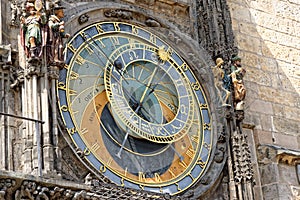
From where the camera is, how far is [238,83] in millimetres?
8648

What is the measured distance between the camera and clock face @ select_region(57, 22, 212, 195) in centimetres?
762

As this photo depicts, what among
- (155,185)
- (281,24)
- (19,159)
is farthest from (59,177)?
(281,24)

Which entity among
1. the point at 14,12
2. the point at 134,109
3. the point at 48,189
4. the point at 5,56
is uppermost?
the point at 14,12

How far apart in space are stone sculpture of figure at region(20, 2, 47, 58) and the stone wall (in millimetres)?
2478

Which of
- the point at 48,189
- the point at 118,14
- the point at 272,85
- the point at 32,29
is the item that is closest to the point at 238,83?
the point at 272,85

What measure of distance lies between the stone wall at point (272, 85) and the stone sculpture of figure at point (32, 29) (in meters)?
2.48

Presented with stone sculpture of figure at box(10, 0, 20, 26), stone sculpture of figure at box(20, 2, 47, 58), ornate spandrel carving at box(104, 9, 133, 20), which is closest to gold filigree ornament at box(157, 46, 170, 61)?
ornate spandrel carving at box(104, 9, 133, 20)

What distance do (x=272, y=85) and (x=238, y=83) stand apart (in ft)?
3.71

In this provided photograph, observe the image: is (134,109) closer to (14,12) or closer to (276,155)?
(14,12)

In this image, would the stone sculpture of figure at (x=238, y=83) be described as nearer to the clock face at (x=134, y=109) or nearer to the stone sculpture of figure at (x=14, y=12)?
the clock face at (x=134, y=109)

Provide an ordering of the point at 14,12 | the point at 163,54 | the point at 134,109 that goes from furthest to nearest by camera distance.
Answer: the point at 163,54
the point at 134,109
the point at 14,12

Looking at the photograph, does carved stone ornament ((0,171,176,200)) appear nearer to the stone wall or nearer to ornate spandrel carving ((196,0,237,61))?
the stone wall

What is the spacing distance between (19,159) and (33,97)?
1.61 ft

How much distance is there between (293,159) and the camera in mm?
9133
